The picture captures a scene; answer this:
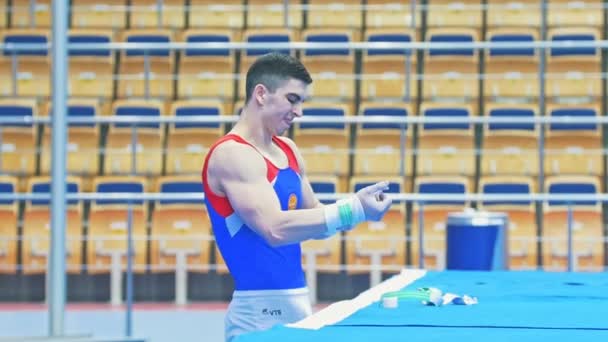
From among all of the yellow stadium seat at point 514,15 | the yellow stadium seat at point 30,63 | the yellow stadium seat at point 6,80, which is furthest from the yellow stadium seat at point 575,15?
the yellow stadium seat at point 6,80

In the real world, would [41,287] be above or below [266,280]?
below

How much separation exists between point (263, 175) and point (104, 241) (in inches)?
201

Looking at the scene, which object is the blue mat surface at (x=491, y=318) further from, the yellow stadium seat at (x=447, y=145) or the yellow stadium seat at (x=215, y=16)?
the yellow stadium seat at (x=215, y=16)

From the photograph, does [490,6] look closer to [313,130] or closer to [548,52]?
[548,52]

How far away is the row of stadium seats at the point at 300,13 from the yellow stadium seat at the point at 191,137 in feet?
3.42

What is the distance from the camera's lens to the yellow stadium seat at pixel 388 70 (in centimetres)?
866

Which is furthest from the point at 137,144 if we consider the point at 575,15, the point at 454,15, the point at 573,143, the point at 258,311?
the point at 258,311

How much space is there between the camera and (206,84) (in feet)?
29.0

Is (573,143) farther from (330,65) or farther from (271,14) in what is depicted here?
(271,14)

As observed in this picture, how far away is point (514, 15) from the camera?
9328 mm

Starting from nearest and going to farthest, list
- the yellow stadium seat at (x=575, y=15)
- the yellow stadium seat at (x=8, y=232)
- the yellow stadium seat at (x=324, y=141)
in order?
the yellow stadium seat at (x=8, y=232), the yellow stadium seat at (x=324, y=141), the yellow stadium seat at (x=575, y=15)

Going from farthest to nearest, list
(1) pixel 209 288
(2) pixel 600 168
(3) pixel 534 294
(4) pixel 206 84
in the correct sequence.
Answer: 1. (4) pixel 206 84
2. (2) pixel 600 168
3. (1) pixel 209 288
4. (3) pixel 534 294

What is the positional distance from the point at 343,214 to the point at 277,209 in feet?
0.49

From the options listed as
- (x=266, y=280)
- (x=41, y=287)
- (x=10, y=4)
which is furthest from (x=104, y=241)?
(x=266, y=280)
